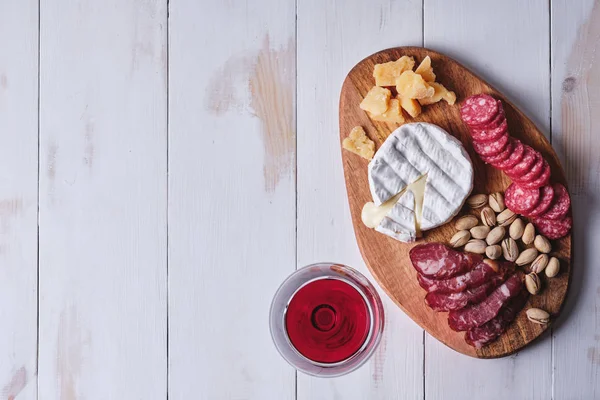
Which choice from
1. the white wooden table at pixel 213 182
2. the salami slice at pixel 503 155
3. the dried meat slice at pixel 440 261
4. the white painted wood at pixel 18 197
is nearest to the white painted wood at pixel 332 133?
the white wooden table at pixel 213 182

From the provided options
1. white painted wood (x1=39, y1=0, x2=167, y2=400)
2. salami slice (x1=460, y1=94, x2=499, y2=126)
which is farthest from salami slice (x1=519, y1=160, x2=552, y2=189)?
white painted wood (x1=39, y1=0, x2=167, y2=400)

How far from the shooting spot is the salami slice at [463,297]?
961 millimetres

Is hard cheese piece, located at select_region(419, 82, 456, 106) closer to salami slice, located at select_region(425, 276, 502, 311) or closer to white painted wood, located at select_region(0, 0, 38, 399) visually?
salami slice, located at select_region(425, 276, 502, 311)

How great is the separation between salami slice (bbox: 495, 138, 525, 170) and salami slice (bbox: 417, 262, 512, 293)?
146 millimetres

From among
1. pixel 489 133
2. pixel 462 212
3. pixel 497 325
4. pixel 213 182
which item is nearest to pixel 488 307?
pixel 497 325

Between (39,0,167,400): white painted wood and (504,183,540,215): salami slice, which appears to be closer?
(504,183,540,215): salami slice

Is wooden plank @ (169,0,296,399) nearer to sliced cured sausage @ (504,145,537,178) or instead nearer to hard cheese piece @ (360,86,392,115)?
hard cheese piece @ (360,86,392,115)

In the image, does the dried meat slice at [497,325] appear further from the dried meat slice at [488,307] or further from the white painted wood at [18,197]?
the white painted wood at [18,197]

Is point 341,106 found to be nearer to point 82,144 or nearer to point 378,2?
point 378,2

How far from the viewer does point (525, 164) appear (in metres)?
0.95

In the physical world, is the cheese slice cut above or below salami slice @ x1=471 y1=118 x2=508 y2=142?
below

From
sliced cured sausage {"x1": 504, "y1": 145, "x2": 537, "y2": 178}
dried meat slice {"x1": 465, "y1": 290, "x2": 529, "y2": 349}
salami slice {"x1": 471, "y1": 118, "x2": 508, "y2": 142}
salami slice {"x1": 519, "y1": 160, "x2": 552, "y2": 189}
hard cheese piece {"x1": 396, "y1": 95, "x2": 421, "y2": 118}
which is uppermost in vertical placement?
hard cheese piece {"x1": 396, "y1": 95, "x2": 421, "y2": 118}

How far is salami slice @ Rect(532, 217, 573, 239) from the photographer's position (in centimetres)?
Result: 98

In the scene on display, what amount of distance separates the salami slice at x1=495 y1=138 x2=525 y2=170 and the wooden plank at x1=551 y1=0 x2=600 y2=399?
0.11 m
